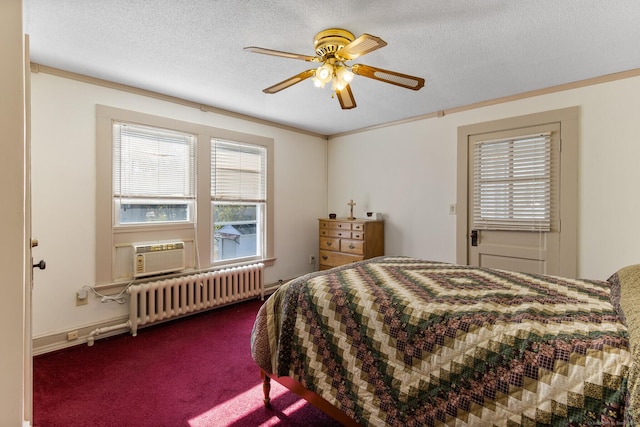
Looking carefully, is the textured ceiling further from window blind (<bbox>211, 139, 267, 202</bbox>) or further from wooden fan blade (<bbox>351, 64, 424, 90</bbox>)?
window blind (<bbox>211, 139, 267, 202</bbox>)

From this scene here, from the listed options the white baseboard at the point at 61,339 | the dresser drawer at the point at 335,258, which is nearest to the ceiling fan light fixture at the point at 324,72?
the dresser drawer at the point at 335,258

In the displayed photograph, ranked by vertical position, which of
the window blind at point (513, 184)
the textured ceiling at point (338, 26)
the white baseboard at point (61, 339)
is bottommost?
the white baseboard at point (61, 339)

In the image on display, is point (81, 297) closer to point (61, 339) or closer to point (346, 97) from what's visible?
point (61, 339)

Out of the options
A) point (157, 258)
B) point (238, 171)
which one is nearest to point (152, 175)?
point (157, 258)

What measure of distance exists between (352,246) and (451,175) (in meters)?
1.50

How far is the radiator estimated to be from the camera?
2930 millimetres

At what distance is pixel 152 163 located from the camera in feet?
10.2

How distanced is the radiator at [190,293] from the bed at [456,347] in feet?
5.51

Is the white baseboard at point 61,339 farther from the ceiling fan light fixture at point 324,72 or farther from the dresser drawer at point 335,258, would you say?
the ceiling fan light fixture at point 324,72

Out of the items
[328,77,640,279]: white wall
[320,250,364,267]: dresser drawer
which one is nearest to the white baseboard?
[320,250,364,267]: dresser drawer

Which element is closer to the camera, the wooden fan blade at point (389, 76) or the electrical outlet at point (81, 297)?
the wooden fan blade at point (389, 76)

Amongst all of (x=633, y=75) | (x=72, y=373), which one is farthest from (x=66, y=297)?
(x=633, y=75)

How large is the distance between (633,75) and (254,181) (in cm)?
390

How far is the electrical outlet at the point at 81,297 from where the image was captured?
2.71 meters
